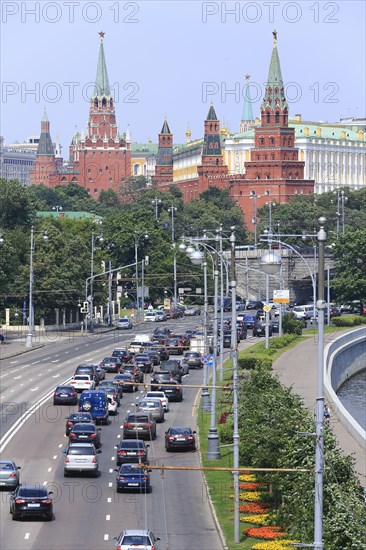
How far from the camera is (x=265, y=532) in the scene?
4388 centimetres

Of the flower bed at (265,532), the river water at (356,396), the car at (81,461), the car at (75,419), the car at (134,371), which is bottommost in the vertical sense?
the river water at (356,396)

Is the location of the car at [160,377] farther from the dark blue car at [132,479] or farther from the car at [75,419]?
the dark blue car at [132,479]

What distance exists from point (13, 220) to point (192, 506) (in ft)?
351

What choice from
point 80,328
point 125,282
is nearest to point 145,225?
point 125,282

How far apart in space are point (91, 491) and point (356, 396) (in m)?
48.0

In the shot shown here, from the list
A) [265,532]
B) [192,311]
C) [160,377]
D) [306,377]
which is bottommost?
[265,532]

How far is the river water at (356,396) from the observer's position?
85.7 metres

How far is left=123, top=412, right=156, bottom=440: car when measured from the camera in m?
62.5

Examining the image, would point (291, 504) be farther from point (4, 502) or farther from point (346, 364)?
point (346, 364)

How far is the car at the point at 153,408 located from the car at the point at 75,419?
360 cm

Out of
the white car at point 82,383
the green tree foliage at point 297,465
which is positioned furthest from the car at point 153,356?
the green tree foliage at point 297,465

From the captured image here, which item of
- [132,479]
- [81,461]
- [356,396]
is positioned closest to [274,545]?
[132,479]

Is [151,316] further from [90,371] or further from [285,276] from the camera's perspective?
[90,371]

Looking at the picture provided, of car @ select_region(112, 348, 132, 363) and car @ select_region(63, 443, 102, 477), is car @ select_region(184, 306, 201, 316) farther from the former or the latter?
car @ select_region(63, 443, 102, 477)
